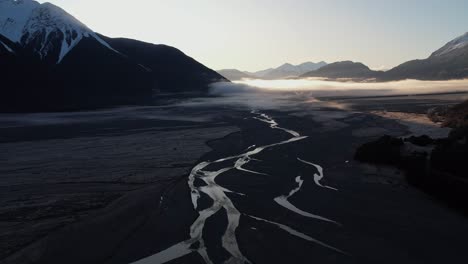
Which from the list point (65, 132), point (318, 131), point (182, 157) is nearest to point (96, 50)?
point (65, 132)

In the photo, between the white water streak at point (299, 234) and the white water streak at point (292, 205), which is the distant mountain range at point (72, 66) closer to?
the white water streak at point (292, 205)

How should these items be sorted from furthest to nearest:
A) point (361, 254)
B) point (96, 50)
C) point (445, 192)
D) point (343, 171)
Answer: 1. point (96, 50)
2. point (343, 171)
3. point (445, 192)
4. point (361, 254)

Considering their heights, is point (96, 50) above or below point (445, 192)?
above

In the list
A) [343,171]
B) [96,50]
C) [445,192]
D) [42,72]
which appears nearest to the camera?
[445,192]

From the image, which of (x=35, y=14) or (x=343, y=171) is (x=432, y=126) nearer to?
(x=343, y=171)

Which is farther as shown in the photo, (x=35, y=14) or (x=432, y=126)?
(x=35, y=14)

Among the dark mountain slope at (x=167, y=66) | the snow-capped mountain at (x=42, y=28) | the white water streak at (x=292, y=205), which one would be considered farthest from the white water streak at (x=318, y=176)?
the snow-capped mountain at (x=42, y=28)

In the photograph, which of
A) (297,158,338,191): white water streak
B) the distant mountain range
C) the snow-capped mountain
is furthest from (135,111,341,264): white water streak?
the snow-capped mountain

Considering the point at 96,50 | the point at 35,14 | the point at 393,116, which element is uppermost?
the point at 35,14
